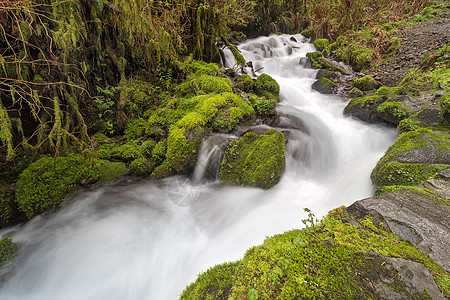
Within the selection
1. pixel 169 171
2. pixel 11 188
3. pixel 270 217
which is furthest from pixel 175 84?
pixel 270 217

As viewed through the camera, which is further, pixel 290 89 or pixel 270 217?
pixel 290 89

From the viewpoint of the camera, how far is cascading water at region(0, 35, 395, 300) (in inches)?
116

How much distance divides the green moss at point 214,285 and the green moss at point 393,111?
6.13 meters

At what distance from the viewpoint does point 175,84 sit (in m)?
6.41

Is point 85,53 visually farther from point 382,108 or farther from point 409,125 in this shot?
point 382,108

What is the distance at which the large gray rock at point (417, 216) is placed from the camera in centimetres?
166

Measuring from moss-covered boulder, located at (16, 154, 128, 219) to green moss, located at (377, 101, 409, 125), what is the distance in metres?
7.64

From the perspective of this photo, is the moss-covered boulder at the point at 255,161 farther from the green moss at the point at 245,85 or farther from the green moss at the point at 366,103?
the green moss at the point at 366,103

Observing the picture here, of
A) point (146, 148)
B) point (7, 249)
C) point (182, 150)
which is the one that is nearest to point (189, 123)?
point (182, 150)

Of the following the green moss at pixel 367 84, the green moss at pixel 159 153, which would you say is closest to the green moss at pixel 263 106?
the green moss at pixel 159 153

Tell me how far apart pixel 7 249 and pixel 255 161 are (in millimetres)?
4482

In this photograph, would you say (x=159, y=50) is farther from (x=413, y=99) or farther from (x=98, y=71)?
(x=413, y=99)

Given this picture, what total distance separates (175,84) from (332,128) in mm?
5322

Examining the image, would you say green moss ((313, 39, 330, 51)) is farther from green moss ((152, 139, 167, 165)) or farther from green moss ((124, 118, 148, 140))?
green moss ((152, 139, 167, 165))
